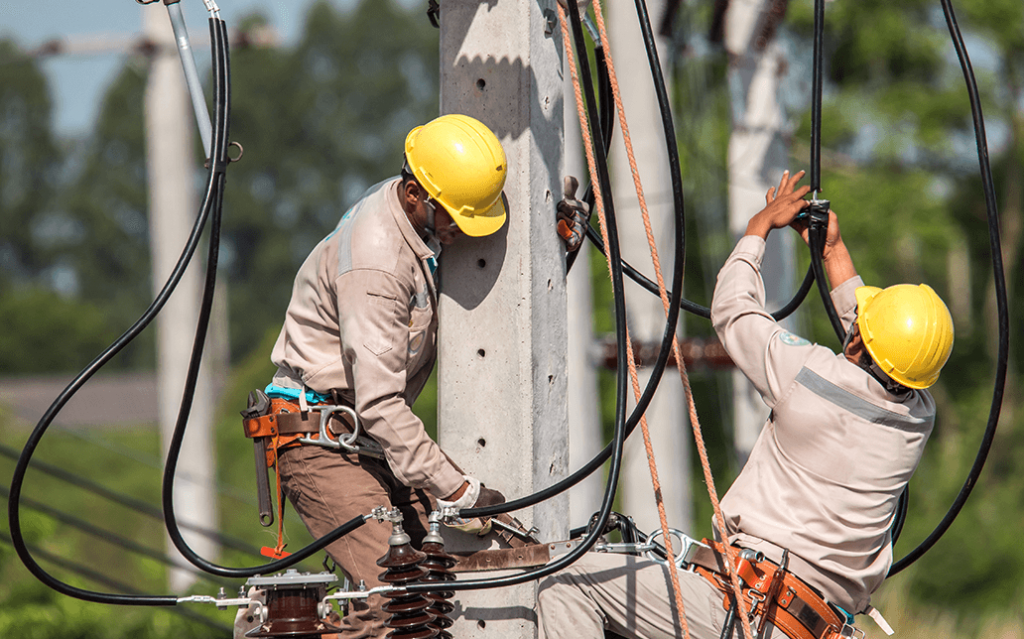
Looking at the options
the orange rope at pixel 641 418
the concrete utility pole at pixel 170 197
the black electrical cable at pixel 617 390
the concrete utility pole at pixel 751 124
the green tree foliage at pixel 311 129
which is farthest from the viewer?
the green tree foliage at pixel 311 129

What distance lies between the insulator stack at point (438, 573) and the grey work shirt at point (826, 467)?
89 cm

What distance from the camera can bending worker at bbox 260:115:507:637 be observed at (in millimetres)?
3355

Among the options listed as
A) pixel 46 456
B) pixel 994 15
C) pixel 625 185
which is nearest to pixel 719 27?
pixel 625 185

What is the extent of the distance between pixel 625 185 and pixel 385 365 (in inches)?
292

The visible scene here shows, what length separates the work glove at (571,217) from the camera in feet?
12.1

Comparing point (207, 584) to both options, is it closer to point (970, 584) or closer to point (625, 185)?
point (625, 185)

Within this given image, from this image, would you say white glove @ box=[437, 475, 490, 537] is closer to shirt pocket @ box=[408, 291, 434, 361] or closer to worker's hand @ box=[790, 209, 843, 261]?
shirt pocket @ box=[408, 291, 434, 361]

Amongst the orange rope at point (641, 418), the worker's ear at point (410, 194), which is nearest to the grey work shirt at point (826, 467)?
the orange rope at point (641, 418)

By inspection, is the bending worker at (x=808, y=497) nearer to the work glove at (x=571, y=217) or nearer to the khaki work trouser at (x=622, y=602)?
the khaki work trouser at (x=622, y=602)

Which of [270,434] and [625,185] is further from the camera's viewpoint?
[625,185]

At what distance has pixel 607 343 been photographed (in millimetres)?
9914

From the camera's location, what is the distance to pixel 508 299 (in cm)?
352

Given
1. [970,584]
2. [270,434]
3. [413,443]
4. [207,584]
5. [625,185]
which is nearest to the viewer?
[413,443]

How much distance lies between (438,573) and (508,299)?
0.87 meters
